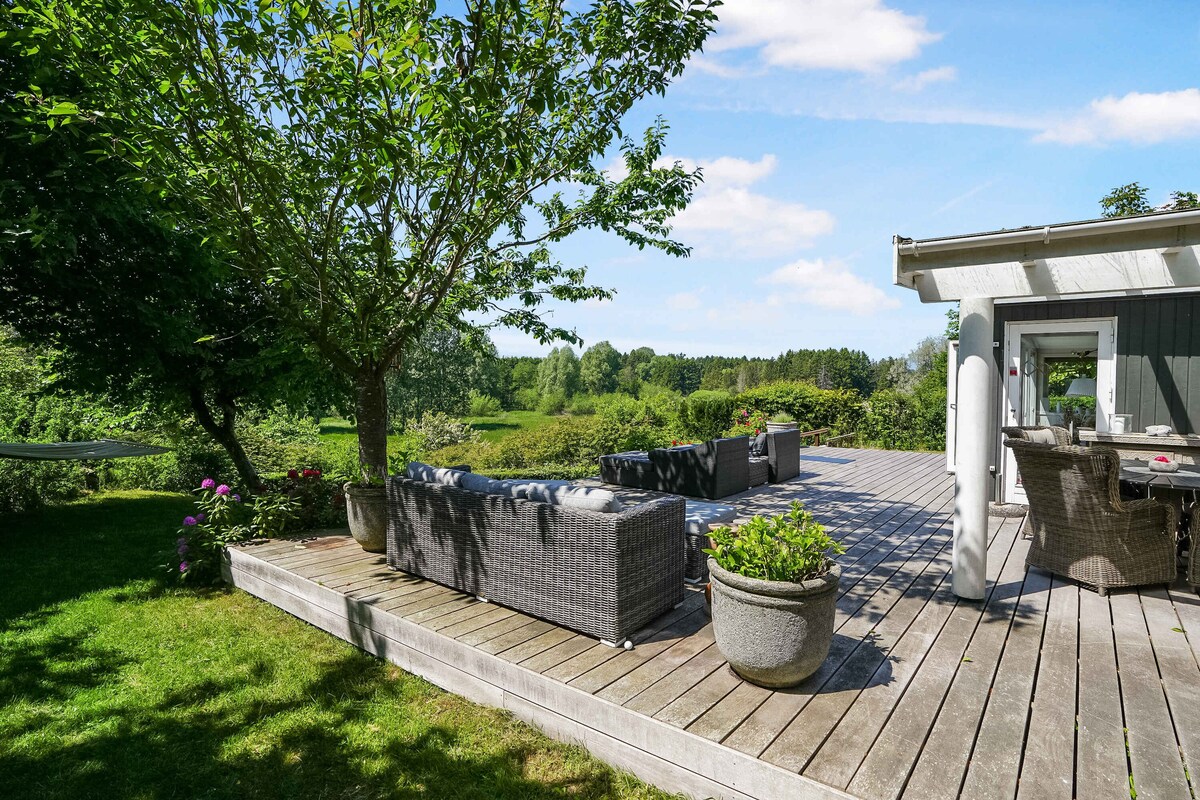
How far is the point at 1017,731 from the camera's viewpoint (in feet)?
7.63

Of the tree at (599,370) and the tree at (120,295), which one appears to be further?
the tree at (599,370)

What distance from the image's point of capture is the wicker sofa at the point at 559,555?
3.11 meters

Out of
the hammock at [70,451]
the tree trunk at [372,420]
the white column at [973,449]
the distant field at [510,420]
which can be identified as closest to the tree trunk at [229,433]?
the hammock at [70,451]

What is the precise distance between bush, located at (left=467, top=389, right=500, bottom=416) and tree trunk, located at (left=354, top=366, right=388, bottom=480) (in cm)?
2518

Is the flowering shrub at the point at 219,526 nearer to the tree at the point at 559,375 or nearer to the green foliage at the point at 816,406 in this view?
the green foliage at the point at 816,406

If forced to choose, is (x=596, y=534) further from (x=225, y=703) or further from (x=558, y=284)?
(x=558, y=284)

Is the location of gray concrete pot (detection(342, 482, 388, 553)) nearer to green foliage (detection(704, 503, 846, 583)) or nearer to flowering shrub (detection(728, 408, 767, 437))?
green foliage (detection(704, 503, 846, 583))

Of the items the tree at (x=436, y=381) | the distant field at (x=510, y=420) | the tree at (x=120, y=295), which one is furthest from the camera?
the distant field at (x=510, y=420)

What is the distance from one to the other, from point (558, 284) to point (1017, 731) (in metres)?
6.26

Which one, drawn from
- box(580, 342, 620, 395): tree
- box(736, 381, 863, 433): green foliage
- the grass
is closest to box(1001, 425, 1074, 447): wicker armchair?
the grass

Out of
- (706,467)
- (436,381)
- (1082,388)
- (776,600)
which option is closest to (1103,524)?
(776,600)

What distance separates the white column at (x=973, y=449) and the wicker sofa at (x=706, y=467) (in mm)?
3457

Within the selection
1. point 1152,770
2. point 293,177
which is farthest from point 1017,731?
point 293,177

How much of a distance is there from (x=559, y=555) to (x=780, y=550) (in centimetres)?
127
